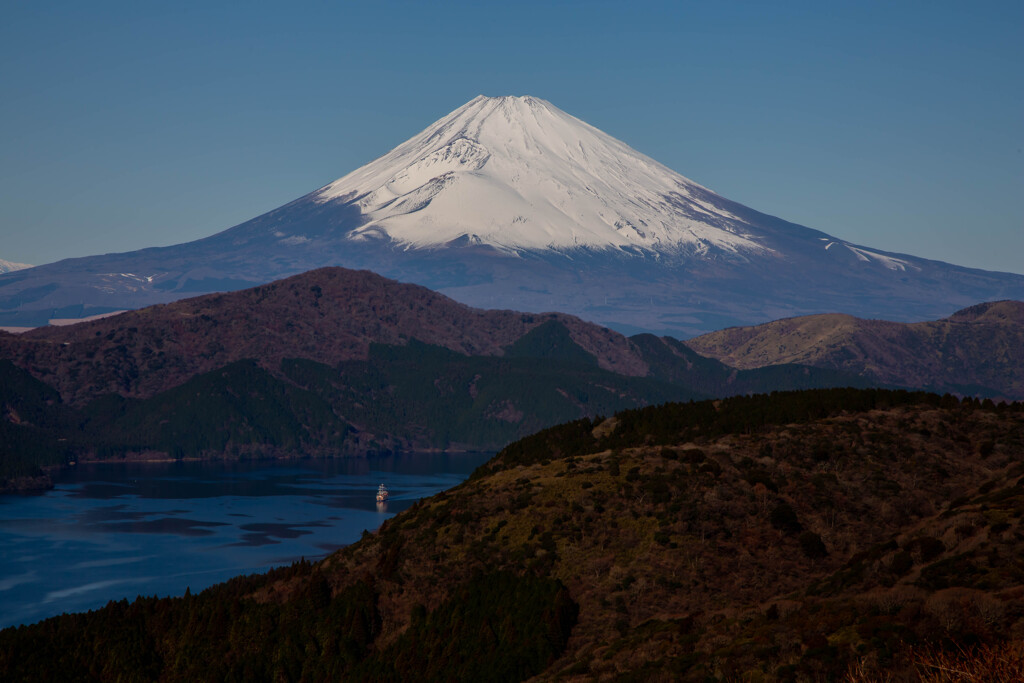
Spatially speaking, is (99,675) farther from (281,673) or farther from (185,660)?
(281,673)

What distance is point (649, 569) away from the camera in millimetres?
94188

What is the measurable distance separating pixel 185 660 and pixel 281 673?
43.5 feet

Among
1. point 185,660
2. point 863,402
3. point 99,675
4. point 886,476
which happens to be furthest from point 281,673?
point 863,402

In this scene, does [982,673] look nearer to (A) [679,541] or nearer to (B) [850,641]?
(B) [850,641]

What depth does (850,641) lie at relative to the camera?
195 ft

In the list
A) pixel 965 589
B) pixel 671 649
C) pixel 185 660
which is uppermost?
pixel 965 589

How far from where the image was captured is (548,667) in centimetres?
8794

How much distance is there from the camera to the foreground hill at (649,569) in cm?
7131

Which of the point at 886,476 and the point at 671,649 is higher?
the point at 886,476

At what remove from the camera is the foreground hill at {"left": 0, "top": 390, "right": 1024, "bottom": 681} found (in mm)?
71312

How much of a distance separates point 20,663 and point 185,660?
20952mm

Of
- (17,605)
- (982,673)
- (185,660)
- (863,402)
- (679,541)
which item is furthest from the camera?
(17,605)

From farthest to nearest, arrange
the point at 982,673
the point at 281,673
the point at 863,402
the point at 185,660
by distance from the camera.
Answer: the point at 863,402 → the point at 185,660 → the point at 281,673 → the point at 982,673

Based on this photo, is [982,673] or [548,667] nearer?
[982,673]
